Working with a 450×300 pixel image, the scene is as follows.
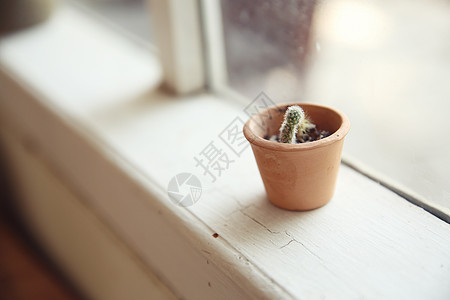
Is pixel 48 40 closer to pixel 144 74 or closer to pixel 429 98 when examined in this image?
pixel 144 74

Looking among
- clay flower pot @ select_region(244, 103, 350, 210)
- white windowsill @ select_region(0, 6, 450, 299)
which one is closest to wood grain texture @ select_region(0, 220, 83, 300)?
white windowsill @ select_region(0, 6, 450, 299)

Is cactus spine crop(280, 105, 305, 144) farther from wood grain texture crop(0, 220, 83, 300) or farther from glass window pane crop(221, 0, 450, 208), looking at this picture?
wood grain texture crop(0, 220, 83, 300)

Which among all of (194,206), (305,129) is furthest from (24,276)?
(305,129)

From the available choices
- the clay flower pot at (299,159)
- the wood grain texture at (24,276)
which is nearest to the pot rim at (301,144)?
the clay flower pot at (299,159)

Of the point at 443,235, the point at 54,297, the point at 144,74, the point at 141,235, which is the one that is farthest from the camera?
the point at 54,297

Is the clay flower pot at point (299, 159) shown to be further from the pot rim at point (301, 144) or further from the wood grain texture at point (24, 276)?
the wood grain texture at point (24, 276)

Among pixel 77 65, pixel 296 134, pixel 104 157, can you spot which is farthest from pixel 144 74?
pixel 296 134
